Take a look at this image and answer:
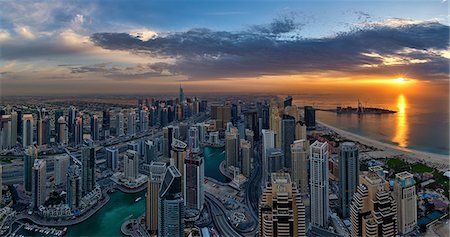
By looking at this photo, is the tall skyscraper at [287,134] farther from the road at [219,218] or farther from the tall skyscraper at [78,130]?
the tall skyscraper at [78,130]

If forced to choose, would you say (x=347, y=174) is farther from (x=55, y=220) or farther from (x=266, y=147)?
(x=55, y=220)

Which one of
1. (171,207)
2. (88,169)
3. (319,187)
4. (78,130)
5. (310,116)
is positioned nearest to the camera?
(171,207)

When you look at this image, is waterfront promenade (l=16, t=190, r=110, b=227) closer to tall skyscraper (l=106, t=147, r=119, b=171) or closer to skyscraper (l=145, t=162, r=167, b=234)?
skyscraper (l=145, t=162, r=167, b=234)

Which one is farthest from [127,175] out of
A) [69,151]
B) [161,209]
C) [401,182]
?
[401,182]

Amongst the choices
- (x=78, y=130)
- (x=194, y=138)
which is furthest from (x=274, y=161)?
(x=78, y=130)

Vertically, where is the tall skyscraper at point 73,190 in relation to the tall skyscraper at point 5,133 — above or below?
below

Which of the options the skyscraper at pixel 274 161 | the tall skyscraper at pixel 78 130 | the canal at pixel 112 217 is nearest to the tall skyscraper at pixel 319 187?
the skyscraper at pixel 274 161

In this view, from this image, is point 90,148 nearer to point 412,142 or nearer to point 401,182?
point 401,182
